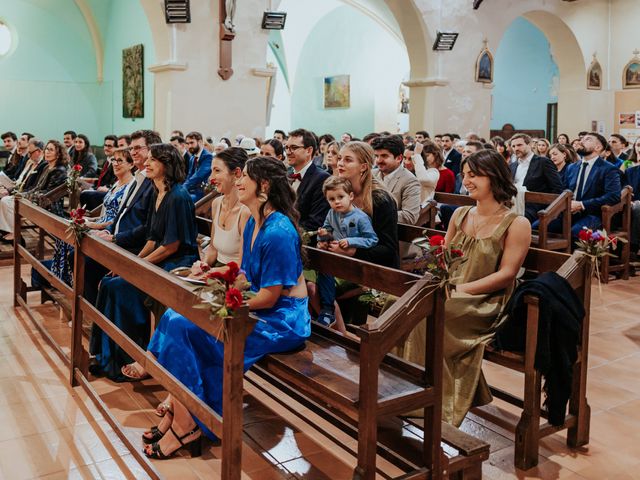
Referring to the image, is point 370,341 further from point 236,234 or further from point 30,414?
point 30,414

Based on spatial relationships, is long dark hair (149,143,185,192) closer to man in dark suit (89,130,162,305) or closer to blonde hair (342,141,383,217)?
man in dark suit (89,130,162,305)

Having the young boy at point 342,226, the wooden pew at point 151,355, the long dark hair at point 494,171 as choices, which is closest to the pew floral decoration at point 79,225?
the wooden pew at point 151,355

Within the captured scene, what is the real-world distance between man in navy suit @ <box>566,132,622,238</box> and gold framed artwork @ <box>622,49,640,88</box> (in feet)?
34.2

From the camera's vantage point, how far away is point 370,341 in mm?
2500

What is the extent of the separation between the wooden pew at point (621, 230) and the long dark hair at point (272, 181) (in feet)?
16.1

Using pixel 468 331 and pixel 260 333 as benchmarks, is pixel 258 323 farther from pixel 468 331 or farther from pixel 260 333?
pixel 468 331

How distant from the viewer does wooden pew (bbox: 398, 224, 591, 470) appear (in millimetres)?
3186

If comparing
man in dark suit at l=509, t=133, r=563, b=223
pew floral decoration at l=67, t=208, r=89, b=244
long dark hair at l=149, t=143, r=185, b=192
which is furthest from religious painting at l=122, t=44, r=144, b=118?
pew floral decoration at l=67, t=208, r=89, b=244

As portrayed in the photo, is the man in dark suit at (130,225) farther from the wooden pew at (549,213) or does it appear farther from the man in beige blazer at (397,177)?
the wooden pew at (549,213)

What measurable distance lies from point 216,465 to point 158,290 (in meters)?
0.88

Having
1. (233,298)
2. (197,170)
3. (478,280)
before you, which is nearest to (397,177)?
(478,280)

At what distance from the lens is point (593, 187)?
295 inches

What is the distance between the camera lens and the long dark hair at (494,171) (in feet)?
12.1

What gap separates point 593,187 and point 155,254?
5065 mm
